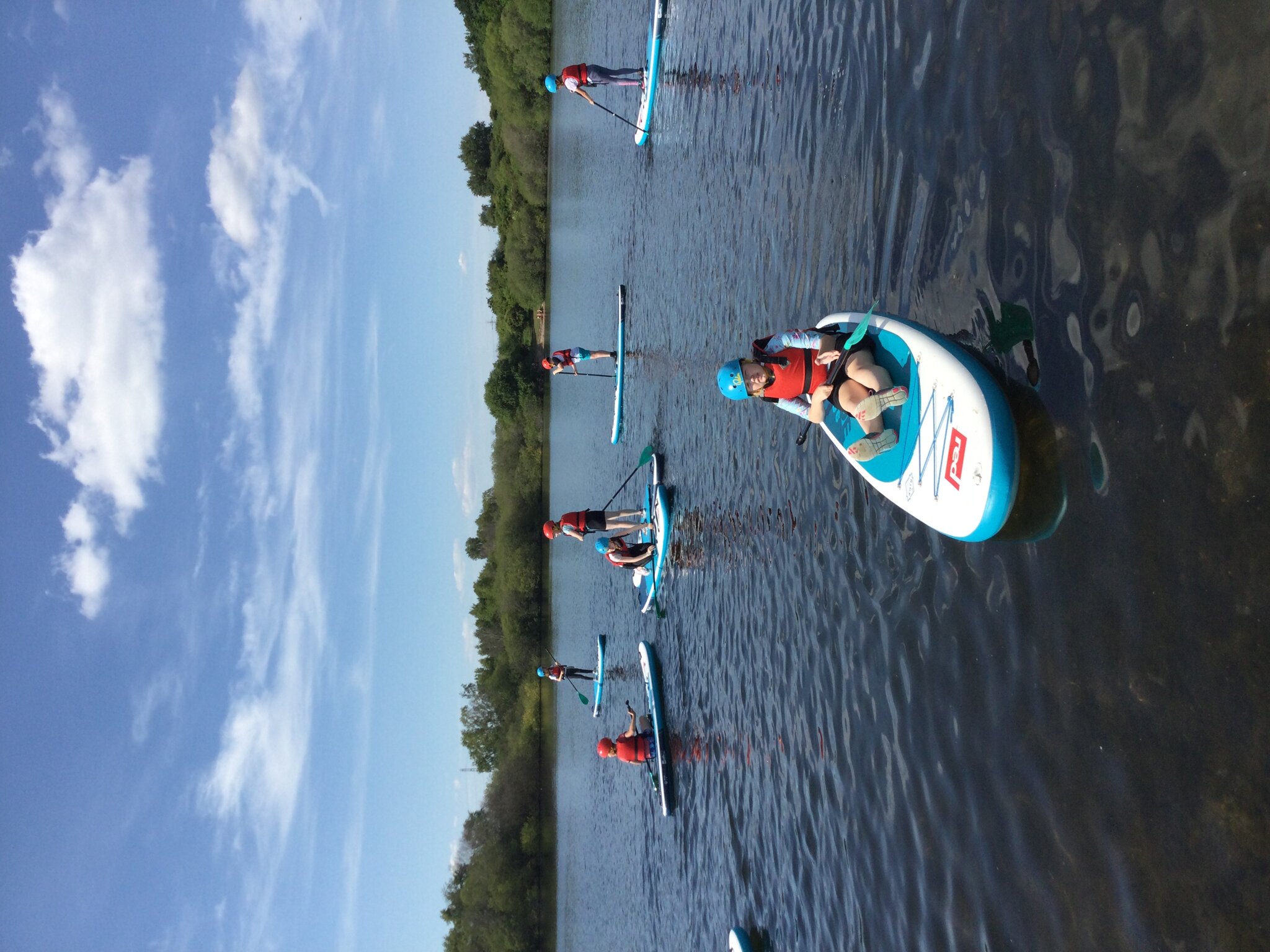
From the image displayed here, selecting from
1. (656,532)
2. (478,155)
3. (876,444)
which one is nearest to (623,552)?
(656,532)

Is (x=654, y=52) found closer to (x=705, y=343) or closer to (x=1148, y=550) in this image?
(x=705, y=343)

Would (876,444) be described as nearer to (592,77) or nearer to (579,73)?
(579,73)

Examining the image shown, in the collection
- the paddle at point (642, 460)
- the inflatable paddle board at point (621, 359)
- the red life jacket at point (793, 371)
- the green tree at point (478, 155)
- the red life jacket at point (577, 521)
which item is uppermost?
the green tree at point (478, 155)

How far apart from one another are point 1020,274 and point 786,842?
8483mm

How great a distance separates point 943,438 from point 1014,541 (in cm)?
129

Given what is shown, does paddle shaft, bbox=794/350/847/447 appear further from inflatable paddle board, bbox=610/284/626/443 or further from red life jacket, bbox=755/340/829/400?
inflatable paddle board, bbox=610/284/626/443

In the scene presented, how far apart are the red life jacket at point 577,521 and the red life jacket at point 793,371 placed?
11.0 meters

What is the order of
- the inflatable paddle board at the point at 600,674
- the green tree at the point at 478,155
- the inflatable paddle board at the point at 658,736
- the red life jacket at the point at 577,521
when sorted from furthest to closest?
the green tree at the point at 478,155, the inflatable paddle board at the point at 600,674, the red life jacket at the point at 577,521, the inflatable paddle board at the point at 658,736

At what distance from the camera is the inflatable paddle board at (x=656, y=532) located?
791 inches

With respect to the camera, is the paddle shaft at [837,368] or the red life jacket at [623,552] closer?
the paddle shaft at [837,368]

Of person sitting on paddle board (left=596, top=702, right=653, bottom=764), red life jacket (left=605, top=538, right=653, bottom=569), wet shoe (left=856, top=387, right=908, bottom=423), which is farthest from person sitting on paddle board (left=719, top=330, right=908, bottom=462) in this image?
person sitting on paddle board (left=596, top=702, right=653, bottom=764)

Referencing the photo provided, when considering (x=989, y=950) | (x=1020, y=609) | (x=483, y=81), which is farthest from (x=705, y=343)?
(x=483, y=81)

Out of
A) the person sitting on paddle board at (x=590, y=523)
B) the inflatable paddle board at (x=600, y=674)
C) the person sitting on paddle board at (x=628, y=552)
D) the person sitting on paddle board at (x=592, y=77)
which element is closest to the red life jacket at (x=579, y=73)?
the person sitting on paddle board at (x=592, y=77)

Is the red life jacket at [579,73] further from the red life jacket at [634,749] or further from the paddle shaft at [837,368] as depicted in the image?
the red life jacket at [634,749]
